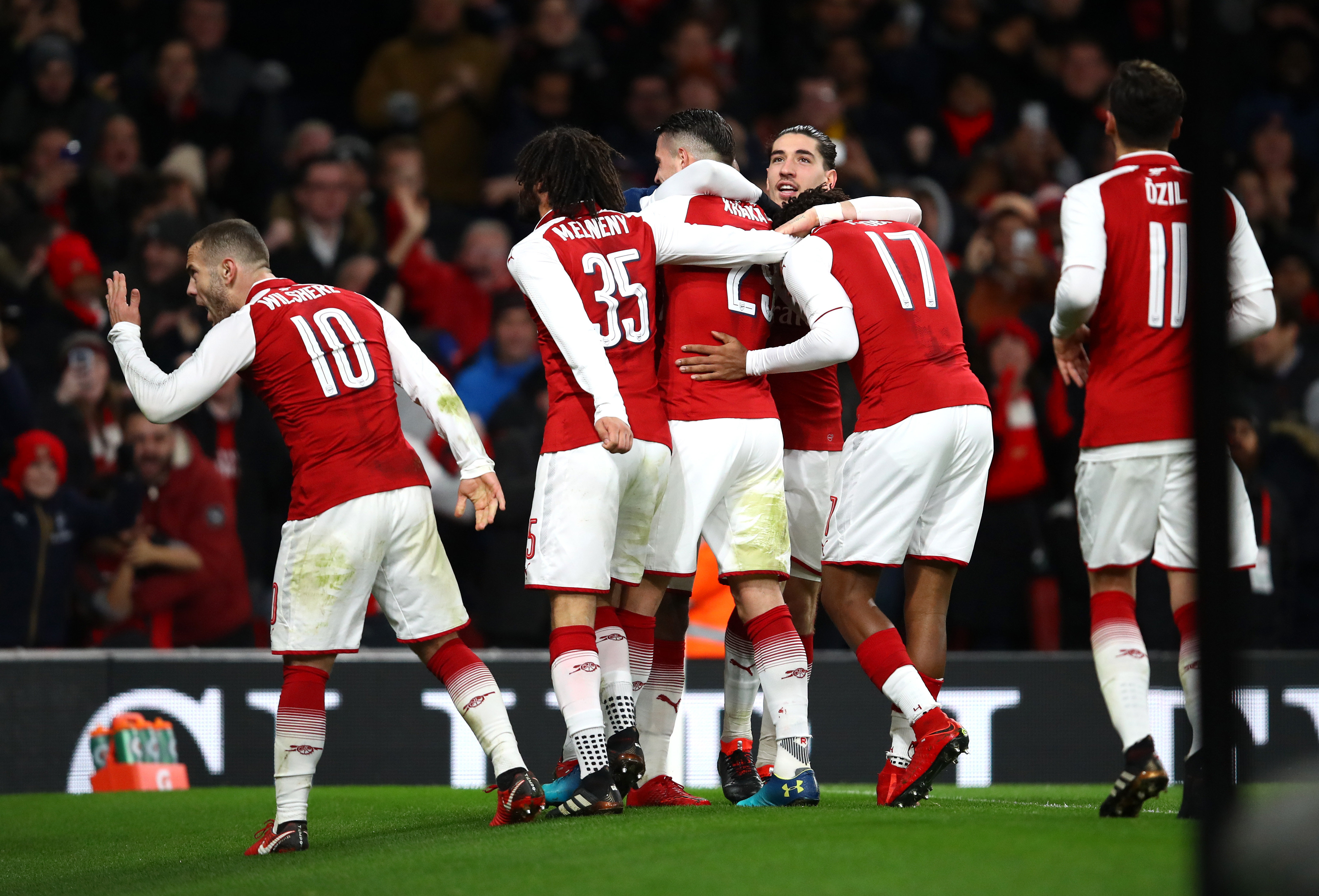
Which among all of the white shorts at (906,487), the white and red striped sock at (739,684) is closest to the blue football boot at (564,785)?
the white and red striped sock at (739,684)

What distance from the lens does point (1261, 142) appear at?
12352mm

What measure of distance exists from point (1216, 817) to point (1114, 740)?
647cm

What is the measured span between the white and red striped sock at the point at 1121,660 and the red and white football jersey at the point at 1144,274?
52cm

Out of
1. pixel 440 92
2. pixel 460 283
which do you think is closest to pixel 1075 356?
pixel 460 283

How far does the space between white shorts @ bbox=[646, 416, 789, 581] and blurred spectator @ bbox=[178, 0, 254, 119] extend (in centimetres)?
757

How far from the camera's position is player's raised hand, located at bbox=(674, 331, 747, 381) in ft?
18.1

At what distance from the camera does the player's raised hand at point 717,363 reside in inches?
217

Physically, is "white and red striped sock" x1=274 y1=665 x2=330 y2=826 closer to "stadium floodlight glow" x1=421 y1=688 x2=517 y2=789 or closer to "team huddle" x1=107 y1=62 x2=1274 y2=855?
"team huddle" x1=107 y1=62 x2=1274 y2=855

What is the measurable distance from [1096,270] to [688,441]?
61.8 inches

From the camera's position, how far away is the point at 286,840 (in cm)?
513

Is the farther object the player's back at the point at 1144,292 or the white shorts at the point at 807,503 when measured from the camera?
the white shorts at the point at 807,503

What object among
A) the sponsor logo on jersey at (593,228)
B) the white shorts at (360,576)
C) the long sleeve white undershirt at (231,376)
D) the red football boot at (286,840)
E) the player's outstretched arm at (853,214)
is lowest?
the red football boot at (286,840)

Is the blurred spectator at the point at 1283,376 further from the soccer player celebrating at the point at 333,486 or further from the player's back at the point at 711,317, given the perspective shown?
the soccer player celebrating at the point at 333,486

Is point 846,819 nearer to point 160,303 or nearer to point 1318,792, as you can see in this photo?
point 1318,792
